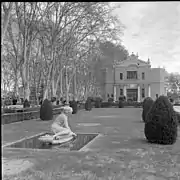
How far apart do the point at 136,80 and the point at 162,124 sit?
4844 centimetres

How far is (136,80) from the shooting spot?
5584 centimetres

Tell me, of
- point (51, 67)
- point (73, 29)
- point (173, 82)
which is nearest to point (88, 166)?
point (51, 67)

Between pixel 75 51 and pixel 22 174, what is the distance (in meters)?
28.2

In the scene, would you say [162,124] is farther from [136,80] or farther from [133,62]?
[136,80]

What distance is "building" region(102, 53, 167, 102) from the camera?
55509mm

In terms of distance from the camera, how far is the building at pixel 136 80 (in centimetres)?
5551

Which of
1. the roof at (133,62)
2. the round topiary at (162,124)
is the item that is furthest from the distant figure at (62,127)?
the roof at (133,62)

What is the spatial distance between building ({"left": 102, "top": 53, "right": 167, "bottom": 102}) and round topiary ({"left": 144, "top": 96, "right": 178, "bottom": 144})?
47163 mm

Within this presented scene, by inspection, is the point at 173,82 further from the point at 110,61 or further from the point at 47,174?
the point at 47,174

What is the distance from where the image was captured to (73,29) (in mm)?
25203

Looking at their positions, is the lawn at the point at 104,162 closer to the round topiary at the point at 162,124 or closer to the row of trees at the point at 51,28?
the round topiary at the point at 162,124

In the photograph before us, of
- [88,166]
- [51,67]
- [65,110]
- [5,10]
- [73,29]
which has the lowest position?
[88,166]

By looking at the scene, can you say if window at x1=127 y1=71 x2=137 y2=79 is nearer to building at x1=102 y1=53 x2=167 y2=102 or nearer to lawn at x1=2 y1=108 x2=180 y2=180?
building at x1=102 y1=53 x2=167 y2=102

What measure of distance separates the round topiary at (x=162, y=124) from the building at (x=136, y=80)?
47163 mm
